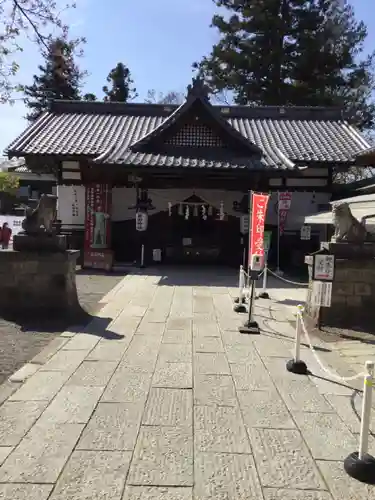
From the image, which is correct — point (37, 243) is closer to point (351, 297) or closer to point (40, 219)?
point (40, 219)

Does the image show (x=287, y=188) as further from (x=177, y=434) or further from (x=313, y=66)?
(x=177, y=434)

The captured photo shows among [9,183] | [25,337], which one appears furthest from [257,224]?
[9,183]

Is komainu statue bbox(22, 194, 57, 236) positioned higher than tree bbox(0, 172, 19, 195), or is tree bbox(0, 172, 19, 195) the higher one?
tree bbox(0, 172, 19, 195)

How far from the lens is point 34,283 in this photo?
27.1 ft

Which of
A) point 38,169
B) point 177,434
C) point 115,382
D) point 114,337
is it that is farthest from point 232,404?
point 38,169

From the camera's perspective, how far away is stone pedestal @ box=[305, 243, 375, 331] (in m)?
8.09

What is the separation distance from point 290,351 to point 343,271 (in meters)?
2.20

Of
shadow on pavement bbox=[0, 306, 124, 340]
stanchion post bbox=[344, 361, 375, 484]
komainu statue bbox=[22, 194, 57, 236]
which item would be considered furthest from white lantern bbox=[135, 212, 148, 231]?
stanchion post bbox=[344, 361, 375, 484]

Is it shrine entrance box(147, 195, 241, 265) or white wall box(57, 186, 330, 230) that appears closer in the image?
white wall box(57, 186, 330, 230)

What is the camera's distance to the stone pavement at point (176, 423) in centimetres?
318

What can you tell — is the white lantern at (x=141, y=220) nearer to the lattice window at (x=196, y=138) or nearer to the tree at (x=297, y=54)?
the lattice window at (x=196, y=138)

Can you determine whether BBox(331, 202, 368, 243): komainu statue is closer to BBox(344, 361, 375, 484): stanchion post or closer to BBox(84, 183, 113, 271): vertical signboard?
BBox(344, 361, 375, 484): stanchion post

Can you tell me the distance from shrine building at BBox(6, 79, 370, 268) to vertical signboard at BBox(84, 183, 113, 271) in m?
0.04

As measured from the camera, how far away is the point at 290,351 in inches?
264
